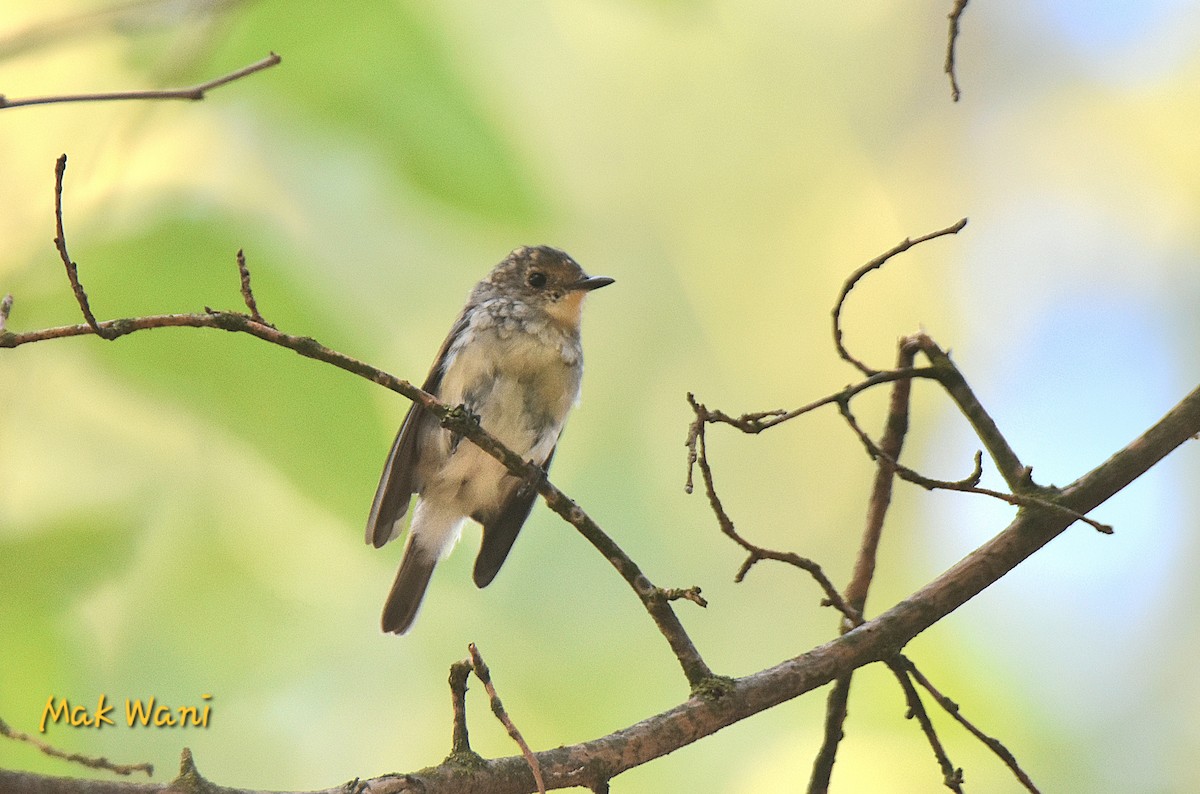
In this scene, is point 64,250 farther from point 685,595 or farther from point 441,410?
point 685,595

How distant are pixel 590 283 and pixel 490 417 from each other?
1.83ft

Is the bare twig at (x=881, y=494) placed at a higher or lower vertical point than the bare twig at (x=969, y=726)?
higher

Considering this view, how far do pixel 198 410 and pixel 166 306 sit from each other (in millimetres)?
188

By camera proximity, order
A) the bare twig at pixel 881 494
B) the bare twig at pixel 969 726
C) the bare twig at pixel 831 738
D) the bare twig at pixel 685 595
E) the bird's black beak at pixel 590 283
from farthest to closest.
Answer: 1. the bird's black beak at pixel 590 283
2. the bare twig at pixel 881 494
3. the bare twig at pixel 831 738
4. the bare twig at pixel 969 726
5. the bare twig at pixel 685 595

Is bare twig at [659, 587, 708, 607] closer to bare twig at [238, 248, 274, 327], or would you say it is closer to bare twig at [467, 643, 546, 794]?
bare twig at [467, 643, 546, 794]

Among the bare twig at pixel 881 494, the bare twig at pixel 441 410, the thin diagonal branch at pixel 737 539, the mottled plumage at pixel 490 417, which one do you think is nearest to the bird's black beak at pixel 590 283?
the mottled plumage at pixel 490 417

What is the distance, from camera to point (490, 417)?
3711 mm

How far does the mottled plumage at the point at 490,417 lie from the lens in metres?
3.72

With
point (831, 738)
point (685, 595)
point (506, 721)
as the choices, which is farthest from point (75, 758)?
point (831, 738)

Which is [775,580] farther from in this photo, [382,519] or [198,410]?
[198,410]

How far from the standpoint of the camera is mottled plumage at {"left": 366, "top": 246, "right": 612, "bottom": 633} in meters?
3.72

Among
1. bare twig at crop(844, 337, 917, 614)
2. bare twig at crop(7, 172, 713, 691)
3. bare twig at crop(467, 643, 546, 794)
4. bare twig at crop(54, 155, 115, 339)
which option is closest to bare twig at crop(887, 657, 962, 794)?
bare twig at crop(844, 337, 917, 614)

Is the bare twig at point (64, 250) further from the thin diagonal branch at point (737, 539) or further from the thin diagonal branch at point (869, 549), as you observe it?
the thin diagonal branch at point (869, 549)

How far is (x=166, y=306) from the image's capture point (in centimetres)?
200
